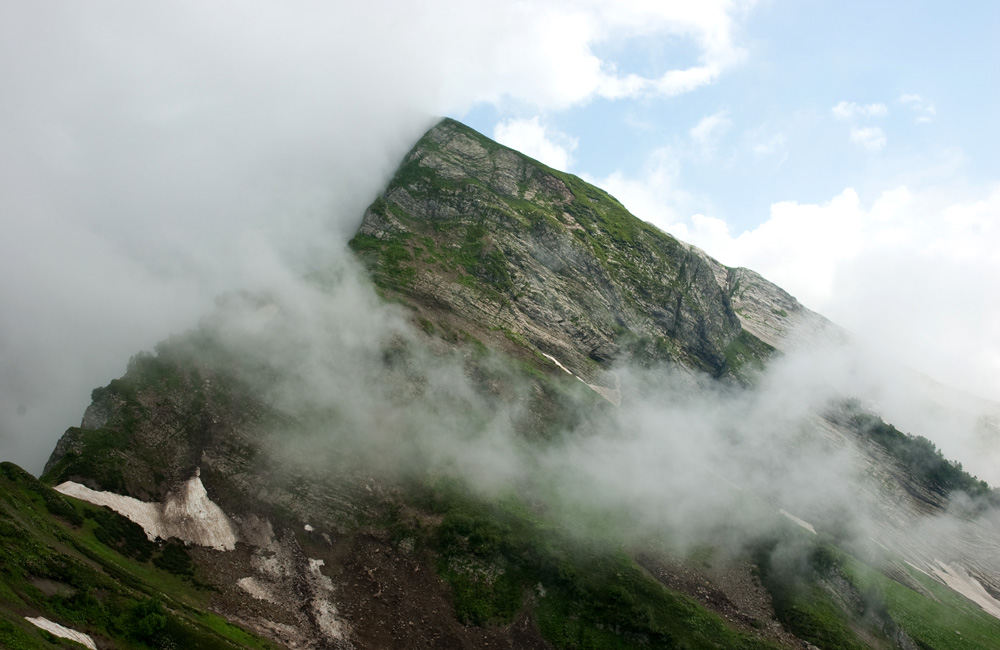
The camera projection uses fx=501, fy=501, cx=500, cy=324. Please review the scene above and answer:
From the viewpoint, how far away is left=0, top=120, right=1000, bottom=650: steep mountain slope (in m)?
55.5

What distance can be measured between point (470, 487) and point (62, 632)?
47.6 m

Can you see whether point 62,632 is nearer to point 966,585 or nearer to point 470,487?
point 470,487

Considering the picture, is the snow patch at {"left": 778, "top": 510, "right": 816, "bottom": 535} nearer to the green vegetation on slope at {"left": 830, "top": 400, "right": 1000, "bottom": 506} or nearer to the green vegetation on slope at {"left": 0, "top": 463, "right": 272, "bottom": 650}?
the green vegetation on slope at {"left": 830, "top": 400, "right": 1000, "bottom": 506}

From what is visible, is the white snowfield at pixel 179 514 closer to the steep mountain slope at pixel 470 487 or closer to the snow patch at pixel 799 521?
the steep mountain slope at pixel 470 487

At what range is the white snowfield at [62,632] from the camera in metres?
31.6

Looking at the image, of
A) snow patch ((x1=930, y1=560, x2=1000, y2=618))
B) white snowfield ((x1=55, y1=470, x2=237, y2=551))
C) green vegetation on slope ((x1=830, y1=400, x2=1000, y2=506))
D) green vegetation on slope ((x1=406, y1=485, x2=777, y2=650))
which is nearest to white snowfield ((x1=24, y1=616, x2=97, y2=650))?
white snowfield ((x1=55, y1=470, x2=237, y2=551))

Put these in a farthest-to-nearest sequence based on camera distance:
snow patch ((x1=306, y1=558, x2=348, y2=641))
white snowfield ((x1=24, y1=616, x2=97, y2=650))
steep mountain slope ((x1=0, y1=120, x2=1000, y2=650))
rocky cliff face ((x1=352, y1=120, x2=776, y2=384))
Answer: rocky cliff face ((x1=352, y1=120, x2=776, y2=384)), steep mountain slope ((x1=0, y1=120, x2=1000, y2=650)), snow patch ((x1=306, y1=558, x2=348, y2=641)), white snowfield ((x1=24, y1=616, x2=97, y2=650))

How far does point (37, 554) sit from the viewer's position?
126 ft

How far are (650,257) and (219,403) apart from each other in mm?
114685

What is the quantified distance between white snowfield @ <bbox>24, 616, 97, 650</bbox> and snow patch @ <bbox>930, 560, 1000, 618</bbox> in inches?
5104

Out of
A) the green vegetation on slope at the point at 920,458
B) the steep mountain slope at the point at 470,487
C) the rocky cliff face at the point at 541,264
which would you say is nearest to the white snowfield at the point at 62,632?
the steep mountain slope at the point at 470,487

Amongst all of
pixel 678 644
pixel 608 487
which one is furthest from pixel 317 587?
pixel 608 487

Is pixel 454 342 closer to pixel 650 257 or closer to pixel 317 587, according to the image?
pixel 317 587

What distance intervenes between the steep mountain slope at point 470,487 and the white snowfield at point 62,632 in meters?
1.15
